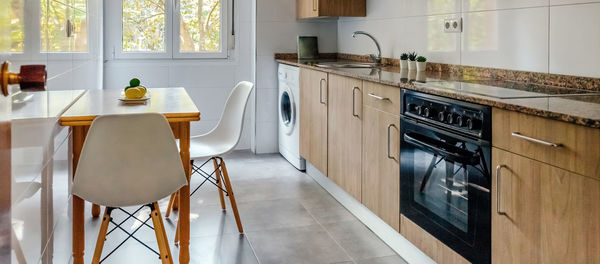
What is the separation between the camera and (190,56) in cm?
504

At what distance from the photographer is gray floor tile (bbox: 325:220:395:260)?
2619mm

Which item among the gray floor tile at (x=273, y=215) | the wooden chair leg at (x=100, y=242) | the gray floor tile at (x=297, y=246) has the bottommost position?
the gray floor tile at (x=297, y=246)

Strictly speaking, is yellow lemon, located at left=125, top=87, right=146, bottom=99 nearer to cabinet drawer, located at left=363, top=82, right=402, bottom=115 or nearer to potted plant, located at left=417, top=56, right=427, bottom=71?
cabinet drawer, located at left=363, top=82, right=402, bottom=115

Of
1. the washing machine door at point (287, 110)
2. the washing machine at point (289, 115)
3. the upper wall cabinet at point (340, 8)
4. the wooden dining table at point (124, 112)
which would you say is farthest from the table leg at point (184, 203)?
the upper wall cabinet at point (340, 8)

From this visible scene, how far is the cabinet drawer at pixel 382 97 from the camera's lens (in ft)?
8.28

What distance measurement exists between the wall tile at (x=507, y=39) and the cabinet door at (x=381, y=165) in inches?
26.1

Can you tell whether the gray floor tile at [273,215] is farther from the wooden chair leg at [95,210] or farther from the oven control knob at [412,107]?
the oven control knob at [412,107]

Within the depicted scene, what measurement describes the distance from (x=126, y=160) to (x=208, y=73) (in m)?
3.12

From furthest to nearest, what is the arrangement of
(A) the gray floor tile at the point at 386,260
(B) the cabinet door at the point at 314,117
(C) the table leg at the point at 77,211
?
1. (B) the cabinet door at the point at 314,117
2. (A) the gray floor tile at the point at 386,260
3. (C) the table leg at the point at 77,211

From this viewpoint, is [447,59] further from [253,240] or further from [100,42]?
[100,42]

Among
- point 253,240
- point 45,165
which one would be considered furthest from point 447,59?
point 45,165

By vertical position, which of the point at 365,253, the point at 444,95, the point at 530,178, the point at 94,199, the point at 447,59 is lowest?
the point at 365,253

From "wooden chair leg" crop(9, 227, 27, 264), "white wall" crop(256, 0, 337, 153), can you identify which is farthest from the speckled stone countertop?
"white wall" crop(256, 0, 337, 153)

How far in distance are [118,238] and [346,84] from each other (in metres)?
1.62
